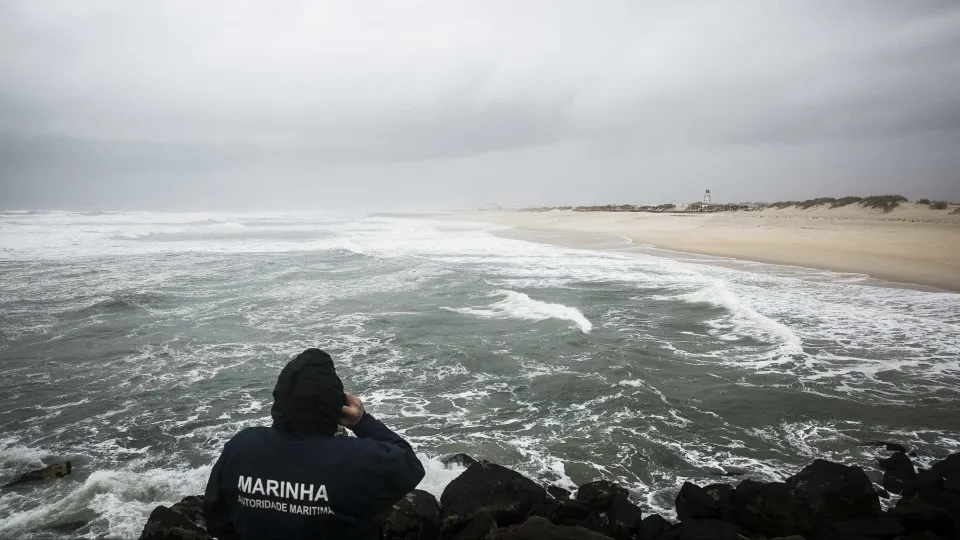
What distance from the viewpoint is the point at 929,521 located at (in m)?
4.32

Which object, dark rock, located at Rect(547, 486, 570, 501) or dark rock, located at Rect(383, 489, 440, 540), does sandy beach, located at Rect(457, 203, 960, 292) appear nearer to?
dark rock, located at Rect(547, 486, 570, 501)

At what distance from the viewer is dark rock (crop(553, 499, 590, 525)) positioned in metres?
4.73

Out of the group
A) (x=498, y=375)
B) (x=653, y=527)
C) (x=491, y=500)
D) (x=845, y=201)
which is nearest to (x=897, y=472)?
(x=653, y=527)

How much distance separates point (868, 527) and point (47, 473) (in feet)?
26.8

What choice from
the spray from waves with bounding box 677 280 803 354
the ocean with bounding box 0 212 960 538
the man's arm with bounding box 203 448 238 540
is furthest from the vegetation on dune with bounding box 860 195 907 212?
the man's arm with bounding box 203 448 238 540

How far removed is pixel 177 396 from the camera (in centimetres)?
814

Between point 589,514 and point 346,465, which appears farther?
point 589,514

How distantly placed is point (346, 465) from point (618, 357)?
8.22 m

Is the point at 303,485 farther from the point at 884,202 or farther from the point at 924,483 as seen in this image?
the point at 884,202

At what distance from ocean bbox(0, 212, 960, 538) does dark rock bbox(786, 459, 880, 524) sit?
953 mm

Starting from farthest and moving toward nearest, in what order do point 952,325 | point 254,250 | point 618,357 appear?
point 254,250, point 952,325, point 618,357

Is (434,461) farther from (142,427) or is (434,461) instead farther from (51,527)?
(142,427)

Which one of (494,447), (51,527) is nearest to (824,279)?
(494,447)

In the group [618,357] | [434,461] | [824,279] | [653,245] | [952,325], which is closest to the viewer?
[434,461]
